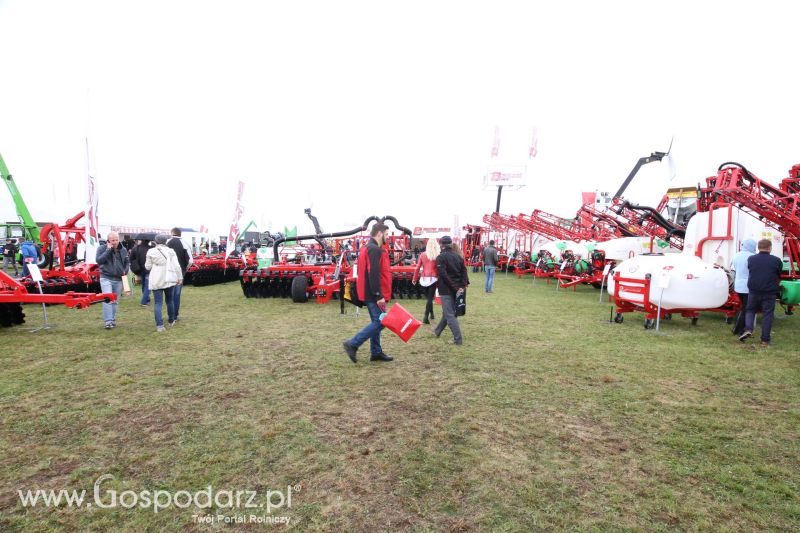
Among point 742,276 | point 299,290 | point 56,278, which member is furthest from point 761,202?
point 56,278

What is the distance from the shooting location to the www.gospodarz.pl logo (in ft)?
8.01

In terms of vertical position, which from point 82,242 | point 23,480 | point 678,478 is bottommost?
point 23,480

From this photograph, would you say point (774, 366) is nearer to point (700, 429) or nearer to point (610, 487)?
point (700, 429)

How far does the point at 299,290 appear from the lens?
1009 cm

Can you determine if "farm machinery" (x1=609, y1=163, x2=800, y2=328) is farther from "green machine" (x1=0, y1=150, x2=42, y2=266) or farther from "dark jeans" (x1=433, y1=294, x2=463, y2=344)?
"green machine" (x1=0, y1=150, x2=42, y2=266)

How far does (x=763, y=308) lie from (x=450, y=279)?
4.64 metres

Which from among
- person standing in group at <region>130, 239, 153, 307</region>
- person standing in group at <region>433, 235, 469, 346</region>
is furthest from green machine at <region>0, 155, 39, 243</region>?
person standing in group at <region>433, 235, 469, 346</region>

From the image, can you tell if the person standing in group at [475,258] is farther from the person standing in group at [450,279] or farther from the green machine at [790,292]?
the person standing in group at [450,279]

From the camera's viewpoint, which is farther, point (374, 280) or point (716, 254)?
point (716, 254)

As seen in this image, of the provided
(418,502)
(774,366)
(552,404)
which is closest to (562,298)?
(774,366)

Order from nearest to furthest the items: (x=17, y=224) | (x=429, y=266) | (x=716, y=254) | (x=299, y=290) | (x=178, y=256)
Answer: (x=429, y=266) < (x=178, y=256) < (x=716, y=254) < (x=299, y=290) < (x=17, y=224)

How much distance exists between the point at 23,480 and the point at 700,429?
4882 millimetres

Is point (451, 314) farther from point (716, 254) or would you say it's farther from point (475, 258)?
point (475, 258)

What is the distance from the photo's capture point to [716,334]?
7.11 metres
